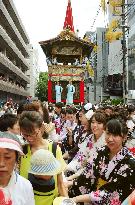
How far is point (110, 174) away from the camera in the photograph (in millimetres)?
3508

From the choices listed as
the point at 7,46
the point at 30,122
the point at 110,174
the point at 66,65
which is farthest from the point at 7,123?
the point at 7,46

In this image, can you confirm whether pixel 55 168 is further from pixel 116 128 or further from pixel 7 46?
pixel 7 46

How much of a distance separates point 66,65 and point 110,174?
2882 cm

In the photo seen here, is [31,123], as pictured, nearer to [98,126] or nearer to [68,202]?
[68,202]

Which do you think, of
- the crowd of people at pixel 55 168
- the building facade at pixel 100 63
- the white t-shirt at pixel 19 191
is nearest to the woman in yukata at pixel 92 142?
the crowd of people at pixel 55 168

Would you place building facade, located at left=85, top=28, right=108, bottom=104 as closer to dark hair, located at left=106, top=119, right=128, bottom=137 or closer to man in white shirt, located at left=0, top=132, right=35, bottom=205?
dark hair, located at left=106, top=119, right=128, bottom=137

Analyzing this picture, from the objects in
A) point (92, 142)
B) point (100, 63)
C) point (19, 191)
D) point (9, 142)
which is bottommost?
point (19, 191)

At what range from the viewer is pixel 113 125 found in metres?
3.72

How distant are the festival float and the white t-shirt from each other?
28.6 m

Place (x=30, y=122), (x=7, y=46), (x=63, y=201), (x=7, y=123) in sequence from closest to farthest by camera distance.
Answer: (x=63, y=201), (x=30, y=122), (x=7, y=123), (x=7, y=46)

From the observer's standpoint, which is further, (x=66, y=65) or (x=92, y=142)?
(x=66, y=65)

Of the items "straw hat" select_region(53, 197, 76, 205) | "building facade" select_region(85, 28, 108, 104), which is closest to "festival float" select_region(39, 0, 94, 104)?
"straw hat" select_region(53, 197, 76, 205)

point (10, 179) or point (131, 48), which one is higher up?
point (131, 48)

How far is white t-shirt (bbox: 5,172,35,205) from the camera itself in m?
2.30
